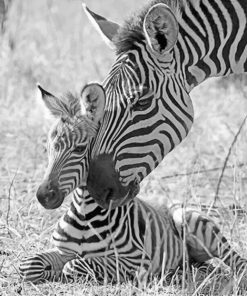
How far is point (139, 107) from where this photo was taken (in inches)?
212

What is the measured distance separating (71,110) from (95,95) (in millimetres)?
249

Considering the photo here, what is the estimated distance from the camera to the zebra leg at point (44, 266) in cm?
537

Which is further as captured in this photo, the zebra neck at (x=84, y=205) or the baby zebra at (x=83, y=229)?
the zebra neck at (x=84, y=205)

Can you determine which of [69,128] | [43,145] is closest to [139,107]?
[69,128]

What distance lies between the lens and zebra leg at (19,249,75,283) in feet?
17.6

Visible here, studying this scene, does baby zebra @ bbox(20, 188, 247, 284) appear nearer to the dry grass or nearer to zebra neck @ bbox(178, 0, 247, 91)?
the dry grass

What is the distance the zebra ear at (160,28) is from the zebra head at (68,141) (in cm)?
49

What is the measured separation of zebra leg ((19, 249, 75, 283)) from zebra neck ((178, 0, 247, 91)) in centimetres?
142

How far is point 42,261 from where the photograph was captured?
17.8ft

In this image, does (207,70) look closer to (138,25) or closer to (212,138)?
(138,25)

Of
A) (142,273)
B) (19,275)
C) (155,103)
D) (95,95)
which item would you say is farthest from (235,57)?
(19,275)

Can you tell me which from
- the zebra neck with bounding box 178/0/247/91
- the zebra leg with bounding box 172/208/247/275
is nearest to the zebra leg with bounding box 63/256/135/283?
the zebra leg with bounding box 172/208/247/275

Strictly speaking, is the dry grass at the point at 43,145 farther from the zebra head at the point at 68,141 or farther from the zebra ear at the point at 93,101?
the zebra ear at the point at 93,101

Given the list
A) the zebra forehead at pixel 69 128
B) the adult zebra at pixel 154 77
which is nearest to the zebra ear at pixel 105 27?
the adult zebra at pixel 154 77
